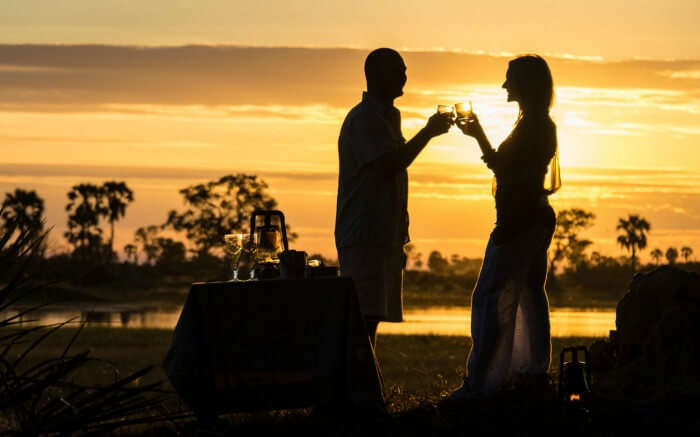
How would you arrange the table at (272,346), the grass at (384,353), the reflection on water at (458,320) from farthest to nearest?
the reflection on water at (458,320), the grass at (384,353), the table at (272,346)

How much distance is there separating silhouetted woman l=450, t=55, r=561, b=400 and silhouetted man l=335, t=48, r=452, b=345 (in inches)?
21.0

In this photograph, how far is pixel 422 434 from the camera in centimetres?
684

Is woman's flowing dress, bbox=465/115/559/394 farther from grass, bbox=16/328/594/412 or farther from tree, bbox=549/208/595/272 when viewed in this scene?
tree, bbox=549/208/595/272

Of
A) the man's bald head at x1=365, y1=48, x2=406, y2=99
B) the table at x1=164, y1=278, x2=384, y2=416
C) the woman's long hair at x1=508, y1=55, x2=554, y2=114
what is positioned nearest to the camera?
the table at x1=164, y1=278, x2=384, y2=416

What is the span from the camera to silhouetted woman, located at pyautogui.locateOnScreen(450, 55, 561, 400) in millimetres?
7723

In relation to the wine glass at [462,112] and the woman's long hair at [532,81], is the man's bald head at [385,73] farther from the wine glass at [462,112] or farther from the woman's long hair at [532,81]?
the woman's long hair at [532,81]

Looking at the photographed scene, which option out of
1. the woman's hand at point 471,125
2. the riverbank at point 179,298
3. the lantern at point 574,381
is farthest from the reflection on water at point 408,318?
the lantern at point 574,381

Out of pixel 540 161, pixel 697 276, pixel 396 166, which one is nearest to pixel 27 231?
pixel 396 166

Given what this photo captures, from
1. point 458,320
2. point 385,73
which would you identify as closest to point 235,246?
point 385,73

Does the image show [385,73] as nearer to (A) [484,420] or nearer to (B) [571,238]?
(A) [484,420]

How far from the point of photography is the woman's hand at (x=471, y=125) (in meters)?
7.52

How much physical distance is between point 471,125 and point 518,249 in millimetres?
992

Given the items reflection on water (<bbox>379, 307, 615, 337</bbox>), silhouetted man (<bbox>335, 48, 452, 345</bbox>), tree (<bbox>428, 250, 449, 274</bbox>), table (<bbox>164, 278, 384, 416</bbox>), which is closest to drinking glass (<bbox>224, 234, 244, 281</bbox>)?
table (<bbox>164, 278, 384, 416</bbox>)

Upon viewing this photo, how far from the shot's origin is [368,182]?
7.57 metres
